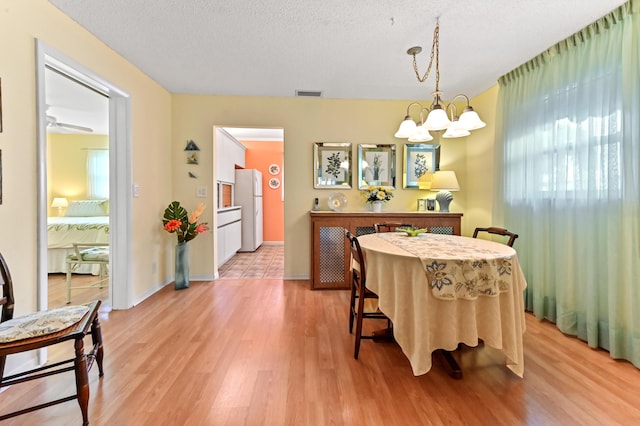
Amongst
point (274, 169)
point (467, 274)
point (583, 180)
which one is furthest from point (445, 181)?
point (274, 169)

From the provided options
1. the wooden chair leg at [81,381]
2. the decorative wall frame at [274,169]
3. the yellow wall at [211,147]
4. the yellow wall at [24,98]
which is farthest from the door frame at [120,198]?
the decorative wall frame at [274,169]

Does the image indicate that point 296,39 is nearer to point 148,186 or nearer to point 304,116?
point 304,116

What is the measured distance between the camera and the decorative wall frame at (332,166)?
369 centimetres

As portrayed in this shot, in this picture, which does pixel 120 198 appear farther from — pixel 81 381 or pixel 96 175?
pixel 96 175

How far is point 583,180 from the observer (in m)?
2.10

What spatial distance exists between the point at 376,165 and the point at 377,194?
1.51ft

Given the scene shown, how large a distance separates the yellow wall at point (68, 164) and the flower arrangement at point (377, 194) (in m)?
5.66

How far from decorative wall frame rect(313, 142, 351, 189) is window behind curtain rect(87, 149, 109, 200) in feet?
15.4

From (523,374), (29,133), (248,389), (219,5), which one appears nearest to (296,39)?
(219,5)

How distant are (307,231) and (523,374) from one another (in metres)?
2.58

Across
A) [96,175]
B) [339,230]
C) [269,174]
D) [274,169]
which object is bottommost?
[339,230]

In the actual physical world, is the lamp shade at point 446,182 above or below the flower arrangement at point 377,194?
above

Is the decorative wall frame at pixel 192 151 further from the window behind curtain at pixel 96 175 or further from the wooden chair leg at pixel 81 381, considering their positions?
the window behind curtain at pixel 96 175

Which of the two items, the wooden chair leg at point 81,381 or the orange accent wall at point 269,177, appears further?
the orange accent wall at point 269,177
